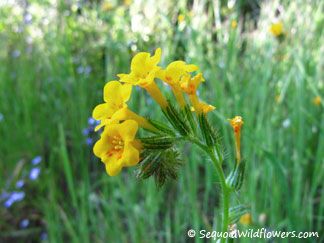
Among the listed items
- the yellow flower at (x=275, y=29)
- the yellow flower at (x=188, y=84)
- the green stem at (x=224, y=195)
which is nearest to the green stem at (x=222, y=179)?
the green stem at (x=224, y=195)

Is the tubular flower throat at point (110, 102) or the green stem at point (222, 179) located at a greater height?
the tubular flower throat at point (110, 102)

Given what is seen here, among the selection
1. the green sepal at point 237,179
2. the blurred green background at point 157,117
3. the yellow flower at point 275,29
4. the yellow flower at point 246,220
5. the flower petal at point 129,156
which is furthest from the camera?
the yellow flower at point 275,29

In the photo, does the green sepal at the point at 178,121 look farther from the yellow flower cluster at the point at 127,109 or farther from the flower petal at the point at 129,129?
the flower petal at the point at 129,129

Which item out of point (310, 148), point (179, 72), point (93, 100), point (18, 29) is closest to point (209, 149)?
point (179, 72)

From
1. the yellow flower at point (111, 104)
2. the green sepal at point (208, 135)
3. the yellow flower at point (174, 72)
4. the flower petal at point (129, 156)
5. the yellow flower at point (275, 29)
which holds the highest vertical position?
the yellow flower at point (275, 29)

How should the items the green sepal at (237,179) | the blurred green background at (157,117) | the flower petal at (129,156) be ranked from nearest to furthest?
1. the flower petal at (129,156)
2. the green sepal at (237,179)
3. the blurred green background at (157,117)

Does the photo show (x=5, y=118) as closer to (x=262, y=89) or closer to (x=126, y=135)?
(x=262, y=89)

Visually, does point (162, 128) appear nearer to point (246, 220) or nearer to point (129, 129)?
point (129, 129)
